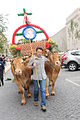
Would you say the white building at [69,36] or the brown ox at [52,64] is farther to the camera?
the white building at [69,36]

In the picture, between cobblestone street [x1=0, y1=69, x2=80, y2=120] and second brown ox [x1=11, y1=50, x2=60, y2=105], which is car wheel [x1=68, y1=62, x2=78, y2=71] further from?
cobblestone street [x1=0, y1=69, x2=80, y2=120]

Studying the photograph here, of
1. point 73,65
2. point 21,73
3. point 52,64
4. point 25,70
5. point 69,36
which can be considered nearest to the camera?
point 21,73

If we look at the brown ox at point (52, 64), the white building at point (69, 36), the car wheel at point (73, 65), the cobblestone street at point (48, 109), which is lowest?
the cobblestone street at point (48, 109)

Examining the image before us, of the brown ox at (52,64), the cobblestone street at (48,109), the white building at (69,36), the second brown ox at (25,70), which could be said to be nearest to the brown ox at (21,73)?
the second brown ox at (25,70)

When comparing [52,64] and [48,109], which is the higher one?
[52,64]

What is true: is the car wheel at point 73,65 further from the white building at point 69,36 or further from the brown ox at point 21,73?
the white building at point 69,36

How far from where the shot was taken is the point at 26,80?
783 centimetres

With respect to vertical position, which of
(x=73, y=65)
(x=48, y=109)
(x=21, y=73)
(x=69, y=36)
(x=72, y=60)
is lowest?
(x=48, y=109)

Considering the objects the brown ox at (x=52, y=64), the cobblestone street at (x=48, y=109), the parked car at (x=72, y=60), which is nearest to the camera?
the cobblestone street at (x=48, y=109)

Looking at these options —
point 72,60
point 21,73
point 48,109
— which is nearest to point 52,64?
point 21,73

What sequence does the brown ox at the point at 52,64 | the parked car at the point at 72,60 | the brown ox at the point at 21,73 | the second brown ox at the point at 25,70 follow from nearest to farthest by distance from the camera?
the brown ox at the point at 21,73 < the second brown ox at the point at 25,70 < the brown ox at the point at 52,64 < the parked car at the point at 72,60

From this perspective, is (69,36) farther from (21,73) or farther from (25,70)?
(21,73)

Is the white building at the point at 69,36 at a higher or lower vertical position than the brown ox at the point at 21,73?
higher

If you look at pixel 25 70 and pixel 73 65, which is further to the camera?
pixel 73 65
